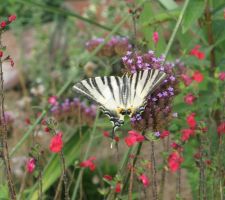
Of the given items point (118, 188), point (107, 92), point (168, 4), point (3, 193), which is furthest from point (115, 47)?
point (118, 188)

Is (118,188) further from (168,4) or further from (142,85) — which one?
(168,4)

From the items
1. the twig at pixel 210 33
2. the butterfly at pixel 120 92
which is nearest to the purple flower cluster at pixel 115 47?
the twig at pixel 210 33

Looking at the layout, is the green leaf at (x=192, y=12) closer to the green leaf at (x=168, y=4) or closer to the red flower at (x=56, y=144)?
the green leaf at (x=168, y=4)

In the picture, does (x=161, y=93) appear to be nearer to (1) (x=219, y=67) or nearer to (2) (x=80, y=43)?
(1) (x=219, y=67)

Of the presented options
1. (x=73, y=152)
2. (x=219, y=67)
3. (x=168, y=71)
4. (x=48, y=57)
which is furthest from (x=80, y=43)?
(x=168, y=71)

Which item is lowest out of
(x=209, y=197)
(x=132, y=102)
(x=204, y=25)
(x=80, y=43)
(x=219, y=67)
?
(x=209, y=197)

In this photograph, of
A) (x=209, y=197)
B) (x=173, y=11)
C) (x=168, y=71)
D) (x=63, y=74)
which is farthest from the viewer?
(x=63, y=74)

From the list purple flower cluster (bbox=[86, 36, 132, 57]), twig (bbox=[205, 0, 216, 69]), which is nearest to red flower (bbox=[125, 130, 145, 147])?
purple flower cluster (bbox=[86, 36, 132, 57])

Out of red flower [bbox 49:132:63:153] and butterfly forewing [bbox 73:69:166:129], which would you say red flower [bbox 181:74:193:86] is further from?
red flower [bbox 49:132:63:153]
